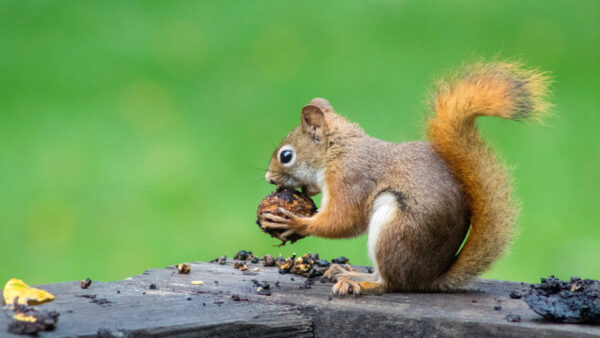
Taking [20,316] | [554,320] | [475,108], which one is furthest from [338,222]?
[20,316]

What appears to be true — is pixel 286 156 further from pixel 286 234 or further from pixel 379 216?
pixel 379 216

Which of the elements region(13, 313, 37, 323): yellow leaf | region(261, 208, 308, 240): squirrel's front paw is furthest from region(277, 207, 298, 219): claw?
region(13, 313, 37, 323): yellow leaf

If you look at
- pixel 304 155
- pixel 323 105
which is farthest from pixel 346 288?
pixel 323 105

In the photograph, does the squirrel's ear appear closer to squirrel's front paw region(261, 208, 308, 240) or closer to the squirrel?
the squirrel

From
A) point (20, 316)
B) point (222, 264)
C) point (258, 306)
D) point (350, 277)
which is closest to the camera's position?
point (20, 316)

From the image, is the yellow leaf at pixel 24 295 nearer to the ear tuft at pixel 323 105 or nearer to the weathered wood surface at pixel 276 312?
the weathered wood surface at pixel 276 312

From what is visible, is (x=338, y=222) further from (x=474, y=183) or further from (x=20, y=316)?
(x=20, y=316)
